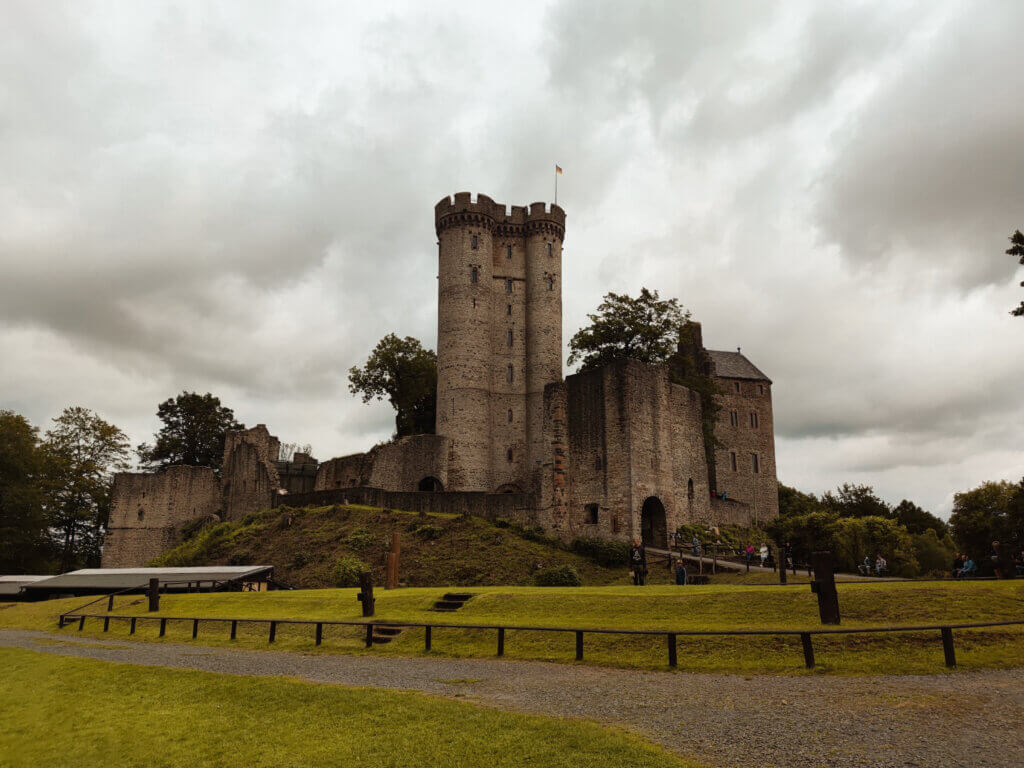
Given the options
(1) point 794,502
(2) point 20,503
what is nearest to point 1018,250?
(1) point 794,502

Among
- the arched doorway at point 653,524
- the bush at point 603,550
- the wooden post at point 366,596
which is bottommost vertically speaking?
the wooden post at point 366,596

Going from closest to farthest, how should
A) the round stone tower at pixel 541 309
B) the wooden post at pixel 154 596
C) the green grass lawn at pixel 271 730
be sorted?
the green grass lawn at pixel 271 730 < the wooden post at pixel 154 596 < the round stone tower at pixel 541 309

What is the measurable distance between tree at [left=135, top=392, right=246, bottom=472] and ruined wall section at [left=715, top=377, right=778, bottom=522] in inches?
1651

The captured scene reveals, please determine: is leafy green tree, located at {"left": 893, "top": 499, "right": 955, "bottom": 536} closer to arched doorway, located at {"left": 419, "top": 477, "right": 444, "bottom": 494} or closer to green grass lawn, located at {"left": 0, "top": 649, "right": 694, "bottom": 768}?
arched doorway, located at {"left": 419, "top": 477, "right": 444, "bottom": 494}

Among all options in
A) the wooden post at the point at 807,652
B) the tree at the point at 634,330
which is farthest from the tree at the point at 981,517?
the wooden post at the point at 807,652

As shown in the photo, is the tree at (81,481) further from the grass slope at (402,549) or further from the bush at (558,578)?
the bush at (558,578)

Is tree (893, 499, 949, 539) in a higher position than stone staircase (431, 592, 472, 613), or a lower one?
higher

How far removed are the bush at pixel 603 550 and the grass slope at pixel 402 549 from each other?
0.45 m

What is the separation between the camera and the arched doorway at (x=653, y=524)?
36344 mm

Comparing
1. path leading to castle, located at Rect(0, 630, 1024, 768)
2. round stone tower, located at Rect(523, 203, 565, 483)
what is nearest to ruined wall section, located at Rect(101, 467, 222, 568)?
round stone tower, located at Rect(523, 203, 565, 483)

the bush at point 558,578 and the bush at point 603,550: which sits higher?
the bush at point 603,550

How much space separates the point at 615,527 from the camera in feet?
Answer: 116

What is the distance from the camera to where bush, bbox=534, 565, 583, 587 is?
92.7 feet

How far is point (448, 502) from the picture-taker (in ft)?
128
